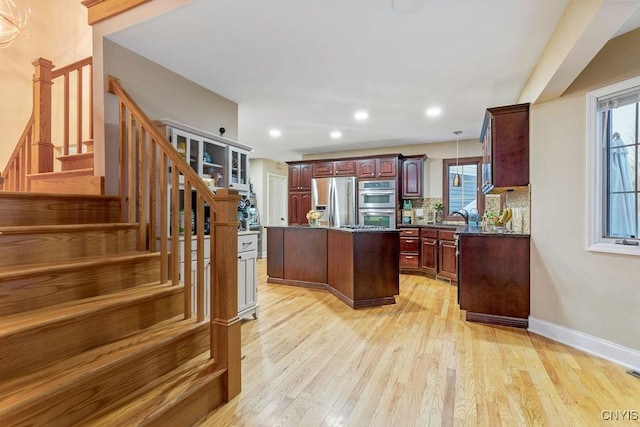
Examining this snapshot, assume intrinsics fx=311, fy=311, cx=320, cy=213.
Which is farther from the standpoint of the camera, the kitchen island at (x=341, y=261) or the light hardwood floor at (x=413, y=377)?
the kitchen island at (x=341, y=261)

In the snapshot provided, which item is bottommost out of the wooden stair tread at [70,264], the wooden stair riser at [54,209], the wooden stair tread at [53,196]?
the wooden stair tread at [70,264]

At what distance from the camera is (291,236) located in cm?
480

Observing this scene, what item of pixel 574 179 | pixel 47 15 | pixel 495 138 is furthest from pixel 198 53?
pixel 574 179

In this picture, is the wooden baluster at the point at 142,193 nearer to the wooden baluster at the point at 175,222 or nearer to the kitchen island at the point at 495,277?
the wooden baluster at the point at 175,222

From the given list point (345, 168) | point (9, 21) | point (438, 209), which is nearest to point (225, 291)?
point (9, 21)

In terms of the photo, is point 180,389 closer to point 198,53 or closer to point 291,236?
point 198,53

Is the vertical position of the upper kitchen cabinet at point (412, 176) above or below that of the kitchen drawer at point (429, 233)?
above

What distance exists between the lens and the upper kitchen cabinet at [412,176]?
600 centimetres

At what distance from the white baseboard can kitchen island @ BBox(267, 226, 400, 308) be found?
150 cm

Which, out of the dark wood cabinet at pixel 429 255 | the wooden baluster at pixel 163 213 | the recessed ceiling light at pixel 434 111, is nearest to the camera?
the wooden baluster at pixel 163 213

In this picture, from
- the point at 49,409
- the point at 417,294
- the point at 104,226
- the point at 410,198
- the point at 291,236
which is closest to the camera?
the point at 49,409

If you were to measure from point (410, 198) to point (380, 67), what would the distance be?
353 cm

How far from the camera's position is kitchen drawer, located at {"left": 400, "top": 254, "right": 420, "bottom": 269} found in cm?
567

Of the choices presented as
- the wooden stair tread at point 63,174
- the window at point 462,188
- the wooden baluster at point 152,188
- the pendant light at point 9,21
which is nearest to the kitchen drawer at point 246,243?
the wooden baluster at point 152,188
